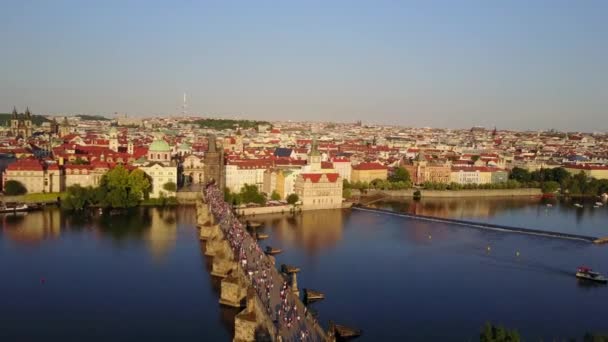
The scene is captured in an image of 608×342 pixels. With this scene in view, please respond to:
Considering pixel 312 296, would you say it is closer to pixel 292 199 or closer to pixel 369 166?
pixel 292 199

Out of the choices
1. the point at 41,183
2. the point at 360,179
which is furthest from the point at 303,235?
the point at 360,179

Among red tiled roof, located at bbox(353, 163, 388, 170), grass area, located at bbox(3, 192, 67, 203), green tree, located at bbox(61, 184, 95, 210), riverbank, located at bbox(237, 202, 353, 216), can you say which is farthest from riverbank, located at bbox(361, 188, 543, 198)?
grass area, located at bbox(3, 192, 67, 203)

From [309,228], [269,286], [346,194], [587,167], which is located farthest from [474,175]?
[269,286]

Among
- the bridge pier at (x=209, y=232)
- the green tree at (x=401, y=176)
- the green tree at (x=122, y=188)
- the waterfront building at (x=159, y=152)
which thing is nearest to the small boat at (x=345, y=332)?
the bridge pier at (x=209, y=232)

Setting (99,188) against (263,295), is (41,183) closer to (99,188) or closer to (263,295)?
(99,188)

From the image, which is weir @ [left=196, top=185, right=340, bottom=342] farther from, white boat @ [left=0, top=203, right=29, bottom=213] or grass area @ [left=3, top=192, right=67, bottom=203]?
grass area @ [left=3, top=192, right=67, bottom=203]

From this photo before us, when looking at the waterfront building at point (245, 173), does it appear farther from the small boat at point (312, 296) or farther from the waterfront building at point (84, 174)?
the small boat at point (312, 296)
